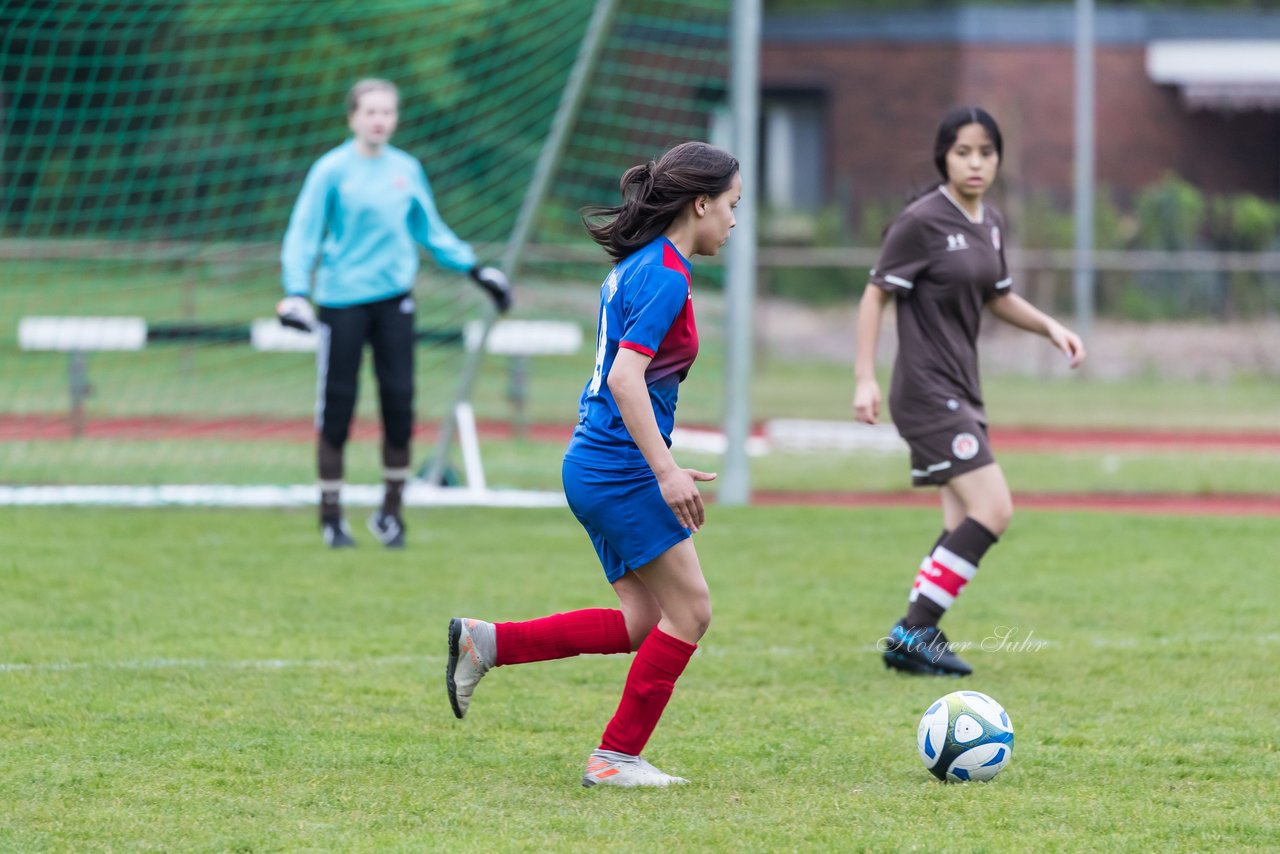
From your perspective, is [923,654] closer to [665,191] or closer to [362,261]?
[665,191]

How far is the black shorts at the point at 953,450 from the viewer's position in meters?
5.68

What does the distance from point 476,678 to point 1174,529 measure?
18.8 feet

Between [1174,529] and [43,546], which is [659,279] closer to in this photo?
[43,546]

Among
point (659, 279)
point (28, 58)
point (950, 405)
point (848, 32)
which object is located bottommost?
point (950, 405)

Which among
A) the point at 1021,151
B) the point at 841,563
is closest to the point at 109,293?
the point at 841,563

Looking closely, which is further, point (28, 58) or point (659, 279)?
point (28, 58)

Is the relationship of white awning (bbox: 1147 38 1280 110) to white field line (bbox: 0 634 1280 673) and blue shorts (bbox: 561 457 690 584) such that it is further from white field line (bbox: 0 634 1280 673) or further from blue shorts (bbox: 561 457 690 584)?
blue shorts (bbox: 561 457 690 584)

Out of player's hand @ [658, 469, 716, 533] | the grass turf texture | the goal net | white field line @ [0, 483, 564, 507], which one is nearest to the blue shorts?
player's hand @ [658, 469, 716, 533]

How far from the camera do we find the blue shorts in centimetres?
407

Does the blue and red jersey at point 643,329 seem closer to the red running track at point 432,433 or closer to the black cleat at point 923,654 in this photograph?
the black cleat at point 923,654

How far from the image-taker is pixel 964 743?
166 inches

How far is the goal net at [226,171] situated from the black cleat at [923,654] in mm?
4653

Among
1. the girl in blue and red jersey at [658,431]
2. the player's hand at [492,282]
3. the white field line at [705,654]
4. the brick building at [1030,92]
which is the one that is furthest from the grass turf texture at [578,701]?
the brick building at [1030,92]

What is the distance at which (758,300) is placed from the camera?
2002cm
